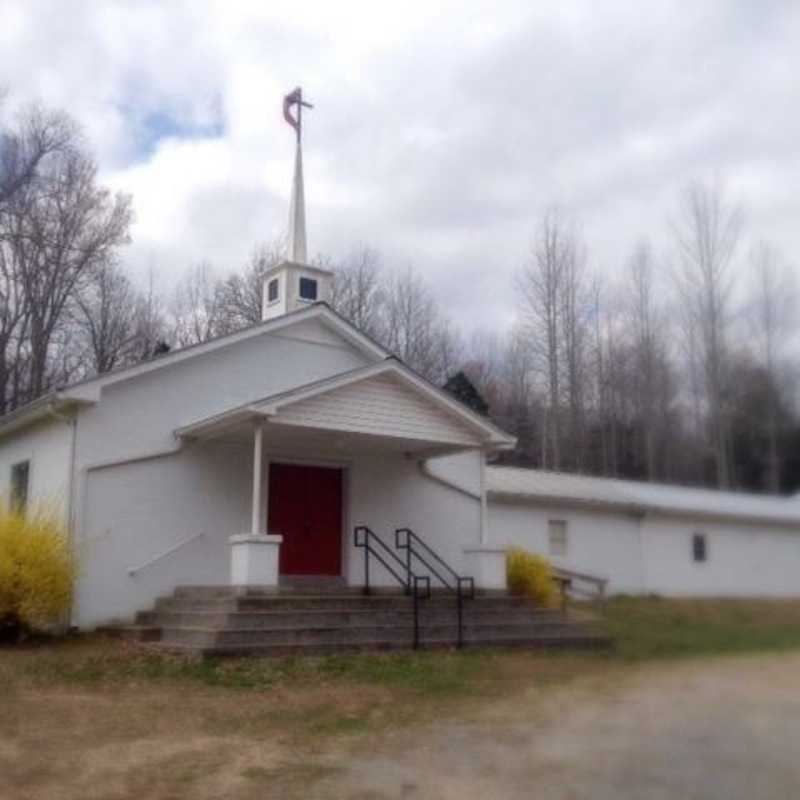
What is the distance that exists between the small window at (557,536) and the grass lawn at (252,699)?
27.4 ft

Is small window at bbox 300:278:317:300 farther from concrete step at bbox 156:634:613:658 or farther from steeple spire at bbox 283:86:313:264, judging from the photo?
concrete step at bbox 156:634:613:658

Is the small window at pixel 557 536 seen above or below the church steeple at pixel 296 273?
below

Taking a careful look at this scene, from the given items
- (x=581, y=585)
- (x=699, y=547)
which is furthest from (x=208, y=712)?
(x=581, y=585)

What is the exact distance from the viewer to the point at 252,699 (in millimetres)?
9750

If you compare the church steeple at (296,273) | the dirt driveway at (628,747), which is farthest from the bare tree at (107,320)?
the dirt driveway at (628,747)

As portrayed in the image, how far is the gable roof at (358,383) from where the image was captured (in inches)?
550

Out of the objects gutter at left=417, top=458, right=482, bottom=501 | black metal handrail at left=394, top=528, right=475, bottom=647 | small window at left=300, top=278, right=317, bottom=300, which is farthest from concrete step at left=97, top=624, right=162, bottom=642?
small window at left=300, top=278, right=317, bottom=300

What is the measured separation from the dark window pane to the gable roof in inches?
302

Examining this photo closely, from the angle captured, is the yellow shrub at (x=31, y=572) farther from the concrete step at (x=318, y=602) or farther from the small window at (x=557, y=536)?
the small window at (x=557, y=536)

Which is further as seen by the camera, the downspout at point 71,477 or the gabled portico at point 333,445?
the gabled portico at point 333,445

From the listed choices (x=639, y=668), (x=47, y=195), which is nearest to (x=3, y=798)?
(x=639, y=668)

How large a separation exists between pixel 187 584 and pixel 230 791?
28.7 feet

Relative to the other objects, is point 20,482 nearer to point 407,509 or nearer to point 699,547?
point 407,509

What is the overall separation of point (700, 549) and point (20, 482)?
45.9 ft
